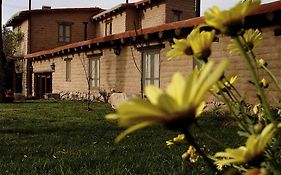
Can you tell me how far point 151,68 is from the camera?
15023 mm

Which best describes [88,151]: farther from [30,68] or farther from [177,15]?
[30,68]

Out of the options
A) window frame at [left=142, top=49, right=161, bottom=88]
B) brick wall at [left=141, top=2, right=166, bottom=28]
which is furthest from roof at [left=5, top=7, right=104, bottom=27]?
window frame at [left=142, top=49, right=161, bottom=88]

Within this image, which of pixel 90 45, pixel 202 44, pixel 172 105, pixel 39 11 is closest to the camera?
pixel 172 105

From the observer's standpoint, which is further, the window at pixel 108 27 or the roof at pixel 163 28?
the window at pixel 108 27

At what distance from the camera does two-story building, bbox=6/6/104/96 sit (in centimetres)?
2731

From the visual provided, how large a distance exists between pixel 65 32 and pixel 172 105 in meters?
28.6

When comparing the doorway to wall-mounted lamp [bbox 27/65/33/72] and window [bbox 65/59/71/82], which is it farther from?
window [bbox 65/59/71/82]

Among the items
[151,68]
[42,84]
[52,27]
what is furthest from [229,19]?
[52,27]

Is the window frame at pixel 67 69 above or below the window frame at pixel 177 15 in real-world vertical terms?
below

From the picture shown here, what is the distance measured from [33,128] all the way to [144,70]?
7.73 metres

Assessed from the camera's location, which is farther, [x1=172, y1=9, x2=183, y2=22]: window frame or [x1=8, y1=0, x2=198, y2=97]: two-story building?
[x1=172, y1=9, x2=183, y2=22]: window frame

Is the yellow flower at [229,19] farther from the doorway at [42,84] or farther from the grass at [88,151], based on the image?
the doorway at [42,84]

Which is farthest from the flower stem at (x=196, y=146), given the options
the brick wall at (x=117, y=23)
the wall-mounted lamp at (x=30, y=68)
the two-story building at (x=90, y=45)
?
the wall-mounted lamp at (x=30, y=68)

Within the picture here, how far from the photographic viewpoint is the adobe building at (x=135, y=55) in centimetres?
1023
